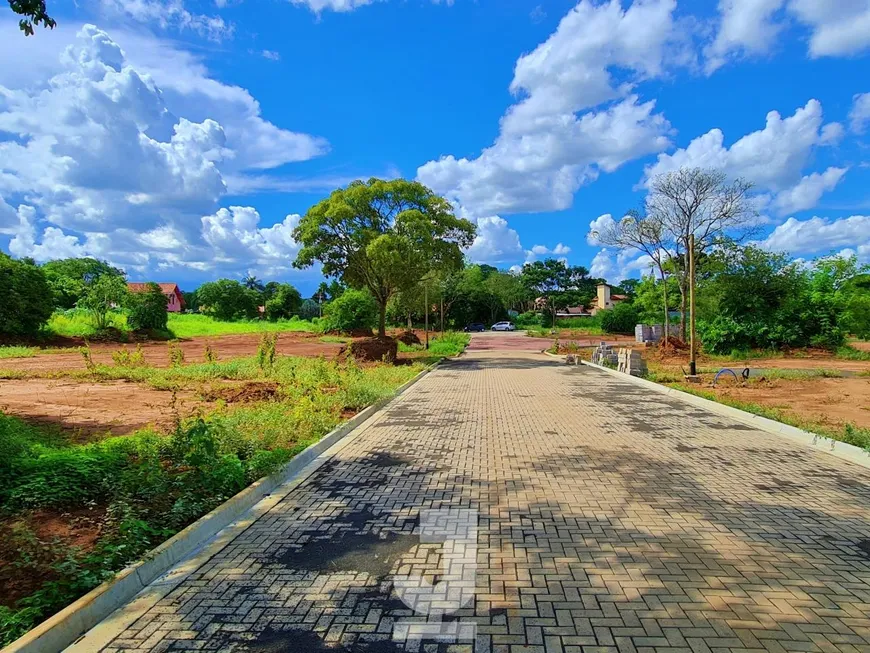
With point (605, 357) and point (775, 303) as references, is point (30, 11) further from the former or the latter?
point (775, 303)

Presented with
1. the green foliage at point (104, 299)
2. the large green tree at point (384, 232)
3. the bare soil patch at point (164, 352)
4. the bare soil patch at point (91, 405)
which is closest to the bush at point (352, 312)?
the bare soil patch at point (164, 352)

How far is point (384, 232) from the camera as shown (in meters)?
21.7

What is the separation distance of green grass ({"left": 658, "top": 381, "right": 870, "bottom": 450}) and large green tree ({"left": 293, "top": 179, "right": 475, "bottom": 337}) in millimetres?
11702

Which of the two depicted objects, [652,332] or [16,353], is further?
[652,332]

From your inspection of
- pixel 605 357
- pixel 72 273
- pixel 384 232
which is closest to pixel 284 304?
pixel 72 273

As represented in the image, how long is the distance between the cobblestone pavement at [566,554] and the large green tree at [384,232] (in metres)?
13.6

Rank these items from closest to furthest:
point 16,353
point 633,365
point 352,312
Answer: point 633,365 < point 16,353 < point 352,312

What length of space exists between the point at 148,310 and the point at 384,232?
72.9 ft

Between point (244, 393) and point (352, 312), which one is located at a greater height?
point (352, 312)

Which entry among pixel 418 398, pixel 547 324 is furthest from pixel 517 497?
pixel 547 324

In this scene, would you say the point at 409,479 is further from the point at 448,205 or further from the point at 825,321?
the point at 825,321

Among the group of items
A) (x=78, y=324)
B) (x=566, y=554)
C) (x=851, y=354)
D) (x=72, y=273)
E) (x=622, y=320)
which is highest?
(x=72, y=273)

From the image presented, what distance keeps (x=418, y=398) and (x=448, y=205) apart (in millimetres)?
11956

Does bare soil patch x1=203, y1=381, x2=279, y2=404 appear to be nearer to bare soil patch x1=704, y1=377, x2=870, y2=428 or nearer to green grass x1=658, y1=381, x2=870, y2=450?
green grass x1=658, y1=381, x2=870, y2=450
